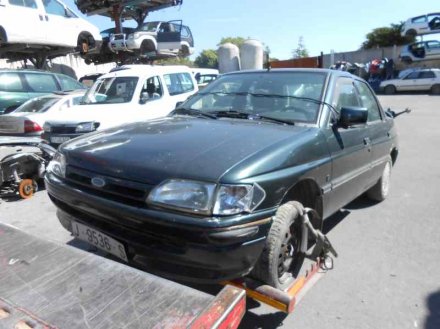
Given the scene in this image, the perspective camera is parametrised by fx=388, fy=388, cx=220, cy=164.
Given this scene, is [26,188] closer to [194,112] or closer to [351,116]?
[194,112]

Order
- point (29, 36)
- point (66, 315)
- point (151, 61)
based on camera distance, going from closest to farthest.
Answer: point (66, 315), point (29, 36), point (151, 61)

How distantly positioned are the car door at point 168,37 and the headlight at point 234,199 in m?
17.0

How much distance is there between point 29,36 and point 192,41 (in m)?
9.06

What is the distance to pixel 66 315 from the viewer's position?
168 cm

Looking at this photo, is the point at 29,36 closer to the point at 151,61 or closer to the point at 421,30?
the point at 151,61

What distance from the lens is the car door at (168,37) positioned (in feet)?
58.8

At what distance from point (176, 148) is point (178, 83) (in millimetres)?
6723

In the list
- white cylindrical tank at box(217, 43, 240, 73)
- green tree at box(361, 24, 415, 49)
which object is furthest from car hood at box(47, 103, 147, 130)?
green tree at box(361, 24, 415, 49)

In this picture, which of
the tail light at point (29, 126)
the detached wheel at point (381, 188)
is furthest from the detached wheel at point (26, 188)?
the detached wheel at point (381, 188)

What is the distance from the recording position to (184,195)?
7.15ft

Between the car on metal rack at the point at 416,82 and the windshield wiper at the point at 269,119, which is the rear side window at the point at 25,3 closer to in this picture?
the windshield wiper at the point at 269,119

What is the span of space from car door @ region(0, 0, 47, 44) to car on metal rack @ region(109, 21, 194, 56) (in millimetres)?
4373

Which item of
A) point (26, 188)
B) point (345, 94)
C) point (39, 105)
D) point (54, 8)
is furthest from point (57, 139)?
point (54, 8)

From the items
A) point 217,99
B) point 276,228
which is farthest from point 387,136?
point 276,228
